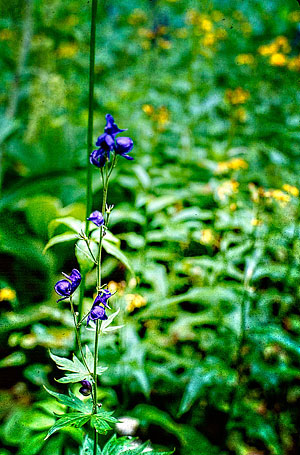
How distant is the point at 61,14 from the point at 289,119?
2.23 m

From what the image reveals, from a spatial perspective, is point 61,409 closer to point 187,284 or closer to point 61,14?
point 187,284

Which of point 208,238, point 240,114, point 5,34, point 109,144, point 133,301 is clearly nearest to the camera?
point 109,144

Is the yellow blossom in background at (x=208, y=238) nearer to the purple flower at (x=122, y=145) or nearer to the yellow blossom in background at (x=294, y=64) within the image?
the purple flower at (x=122, y=145)

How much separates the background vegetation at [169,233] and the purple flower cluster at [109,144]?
0.27m

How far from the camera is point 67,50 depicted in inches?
140

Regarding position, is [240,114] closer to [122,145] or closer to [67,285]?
[122,145]

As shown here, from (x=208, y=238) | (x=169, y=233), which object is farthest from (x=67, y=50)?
(x=208, y=238)

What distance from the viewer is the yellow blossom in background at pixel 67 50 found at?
3563 mm

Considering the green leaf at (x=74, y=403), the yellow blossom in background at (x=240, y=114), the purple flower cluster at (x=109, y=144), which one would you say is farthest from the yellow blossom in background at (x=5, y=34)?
the green leaf at (x=74, y=403)

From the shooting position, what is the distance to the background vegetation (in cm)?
Result: 144

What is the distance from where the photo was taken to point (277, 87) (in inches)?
137

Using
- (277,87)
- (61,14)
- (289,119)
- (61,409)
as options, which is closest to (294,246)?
(61,409)

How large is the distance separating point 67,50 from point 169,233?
2.42m

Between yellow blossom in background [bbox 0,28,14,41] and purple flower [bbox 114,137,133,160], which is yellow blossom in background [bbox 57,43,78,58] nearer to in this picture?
yellow blossom in background [bbox 0,28,14,41]
